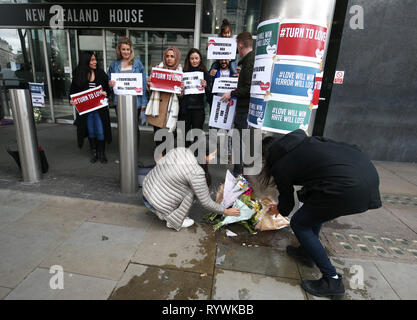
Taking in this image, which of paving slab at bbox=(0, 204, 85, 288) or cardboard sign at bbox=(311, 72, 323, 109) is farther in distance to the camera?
cardboard sign at bbox=(311, 72, 323, 109)

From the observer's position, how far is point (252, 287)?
212 centimetres

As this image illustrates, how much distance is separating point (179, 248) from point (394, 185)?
4.25m

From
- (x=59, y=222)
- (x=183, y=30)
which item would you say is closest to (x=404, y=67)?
(x=183, y=30)

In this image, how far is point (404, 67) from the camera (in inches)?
222

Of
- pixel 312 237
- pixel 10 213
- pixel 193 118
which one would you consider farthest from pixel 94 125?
pixel 312 237

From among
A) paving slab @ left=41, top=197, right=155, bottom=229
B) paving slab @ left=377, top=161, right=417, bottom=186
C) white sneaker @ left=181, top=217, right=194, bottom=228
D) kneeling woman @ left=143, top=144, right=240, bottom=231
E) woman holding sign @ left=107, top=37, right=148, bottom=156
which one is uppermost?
woman holding sign @ left=107, top=37, right=148, bottom=156

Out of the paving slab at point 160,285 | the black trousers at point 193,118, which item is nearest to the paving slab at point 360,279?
the paving slab at point 160,285

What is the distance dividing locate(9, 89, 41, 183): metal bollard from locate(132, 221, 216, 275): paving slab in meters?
2.18

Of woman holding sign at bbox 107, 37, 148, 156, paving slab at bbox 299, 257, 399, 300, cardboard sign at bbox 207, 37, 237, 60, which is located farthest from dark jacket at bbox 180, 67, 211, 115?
paving slab at bbox 299, 257, 399, 300

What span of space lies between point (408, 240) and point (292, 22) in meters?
2.75

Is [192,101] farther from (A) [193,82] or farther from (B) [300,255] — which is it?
(B) [300,255]

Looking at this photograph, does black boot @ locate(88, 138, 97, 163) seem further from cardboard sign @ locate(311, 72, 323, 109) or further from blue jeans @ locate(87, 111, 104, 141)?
cardboard sign @ locate(311, 72, 323, 109)

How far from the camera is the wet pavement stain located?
1.97 m

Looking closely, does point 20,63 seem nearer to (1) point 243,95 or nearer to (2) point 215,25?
(2) point 215,25
